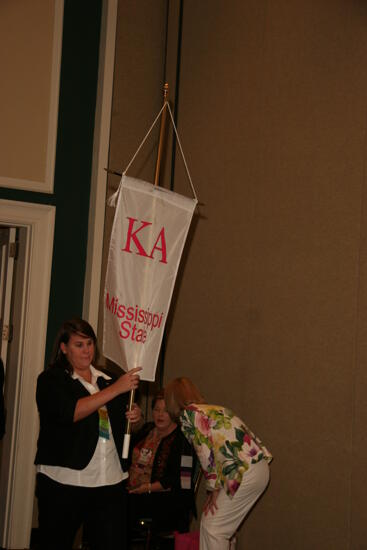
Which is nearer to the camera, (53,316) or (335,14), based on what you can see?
(335,14)

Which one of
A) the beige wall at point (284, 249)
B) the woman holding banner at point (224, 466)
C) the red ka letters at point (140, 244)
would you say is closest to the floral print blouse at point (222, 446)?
the woman holding banner at point (224, 466)

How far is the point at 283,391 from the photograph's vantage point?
3699 millimetres

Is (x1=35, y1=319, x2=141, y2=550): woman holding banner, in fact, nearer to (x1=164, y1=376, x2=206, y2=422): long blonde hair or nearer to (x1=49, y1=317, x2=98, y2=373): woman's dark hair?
(x1=49, y1=317, x2=98, y2=373): woman's dark hair

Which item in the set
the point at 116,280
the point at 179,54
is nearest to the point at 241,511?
the point at 116,280

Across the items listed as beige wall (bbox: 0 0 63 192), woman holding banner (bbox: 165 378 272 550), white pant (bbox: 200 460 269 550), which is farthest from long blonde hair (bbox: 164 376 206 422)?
beige wall (bbox: 0 0 63 192)

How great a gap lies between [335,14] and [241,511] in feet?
8.35

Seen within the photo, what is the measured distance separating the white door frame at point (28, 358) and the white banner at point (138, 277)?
1731 mm

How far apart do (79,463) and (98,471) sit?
3.8 inches

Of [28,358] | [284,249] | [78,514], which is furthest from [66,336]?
[28,358]

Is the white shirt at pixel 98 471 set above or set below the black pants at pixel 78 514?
above

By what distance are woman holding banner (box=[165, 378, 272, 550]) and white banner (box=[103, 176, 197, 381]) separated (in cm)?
43

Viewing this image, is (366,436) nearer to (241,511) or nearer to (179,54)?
(241,511)

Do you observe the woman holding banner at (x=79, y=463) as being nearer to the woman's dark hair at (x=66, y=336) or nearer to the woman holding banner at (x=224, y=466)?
Answer: the woman's dark hair at (x=66, y=336)

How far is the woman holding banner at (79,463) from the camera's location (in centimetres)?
282
